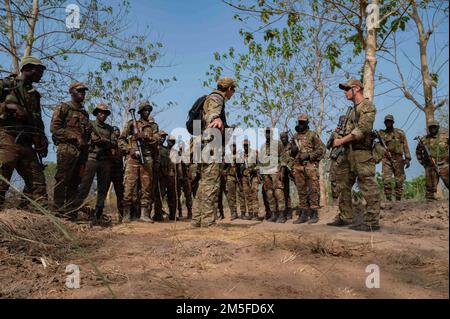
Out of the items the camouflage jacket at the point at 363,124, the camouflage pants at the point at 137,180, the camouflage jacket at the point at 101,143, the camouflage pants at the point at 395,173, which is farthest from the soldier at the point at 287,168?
the camouflage jacket at the point at 101,143

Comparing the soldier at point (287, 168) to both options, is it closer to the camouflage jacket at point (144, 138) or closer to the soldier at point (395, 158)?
the camouflage jacket at point (144, 138)

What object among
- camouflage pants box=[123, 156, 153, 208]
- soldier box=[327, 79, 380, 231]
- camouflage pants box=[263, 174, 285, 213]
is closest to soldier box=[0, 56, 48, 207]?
camouflage pants box=[123, 156, 153, 208]

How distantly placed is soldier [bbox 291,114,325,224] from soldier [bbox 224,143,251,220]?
2.31 meters

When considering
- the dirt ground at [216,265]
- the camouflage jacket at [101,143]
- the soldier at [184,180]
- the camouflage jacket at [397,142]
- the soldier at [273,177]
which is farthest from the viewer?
the soldier at [184,180]

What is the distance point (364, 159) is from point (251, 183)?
478cm

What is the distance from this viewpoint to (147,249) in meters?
3.44

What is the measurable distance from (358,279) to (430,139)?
686cm

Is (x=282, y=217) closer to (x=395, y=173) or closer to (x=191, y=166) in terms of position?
(x=191, y=166)

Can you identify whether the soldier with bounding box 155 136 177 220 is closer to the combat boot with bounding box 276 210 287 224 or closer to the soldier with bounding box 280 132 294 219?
the combat boot with bounding box 276 210 287 224

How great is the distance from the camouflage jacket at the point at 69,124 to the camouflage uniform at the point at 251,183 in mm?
4334

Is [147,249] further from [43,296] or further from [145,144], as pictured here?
[145,144]

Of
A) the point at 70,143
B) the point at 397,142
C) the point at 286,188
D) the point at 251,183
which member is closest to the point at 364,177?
the point at 286,188

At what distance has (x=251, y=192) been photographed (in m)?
9.38

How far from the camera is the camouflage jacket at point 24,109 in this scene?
4.43 meters
